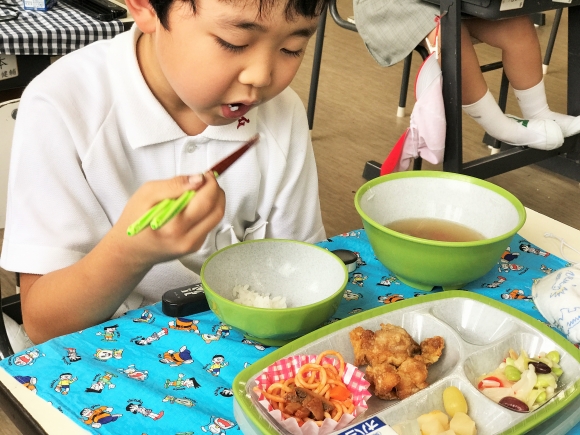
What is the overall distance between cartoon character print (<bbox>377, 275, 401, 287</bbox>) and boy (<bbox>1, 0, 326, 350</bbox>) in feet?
0.74

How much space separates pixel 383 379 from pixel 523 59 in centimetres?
191

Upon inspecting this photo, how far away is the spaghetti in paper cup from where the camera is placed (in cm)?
63

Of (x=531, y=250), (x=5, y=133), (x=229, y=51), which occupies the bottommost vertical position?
(x=5, y=133)

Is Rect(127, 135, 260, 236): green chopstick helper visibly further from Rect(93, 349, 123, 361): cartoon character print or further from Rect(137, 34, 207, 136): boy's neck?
Rect(137, 34, 207, 136): boy's neck

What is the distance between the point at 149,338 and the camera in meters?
0.78

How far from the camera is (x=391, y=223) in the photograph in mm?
1004

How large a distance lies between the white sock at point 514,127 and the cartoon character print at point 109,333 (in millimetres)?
1745

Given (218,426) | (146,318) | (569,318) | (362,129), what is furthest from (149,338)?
(362,129)

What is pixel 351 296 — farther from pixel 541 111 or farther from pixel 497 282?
pixel 541 111

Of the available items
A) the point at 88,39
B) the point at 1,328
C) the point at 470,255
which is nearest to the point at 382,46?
the point at 88,39

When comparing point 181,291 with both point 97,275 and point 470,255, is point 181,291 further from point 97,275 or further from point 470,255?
point 470,255

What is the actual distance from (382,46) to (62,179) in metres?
1.64

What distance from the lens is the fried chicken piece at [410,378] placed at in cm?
70

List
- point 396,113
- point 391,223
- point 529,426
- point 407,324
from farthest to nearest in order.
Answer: point 396,113
point 391,223
point 407,324
point 529,426
